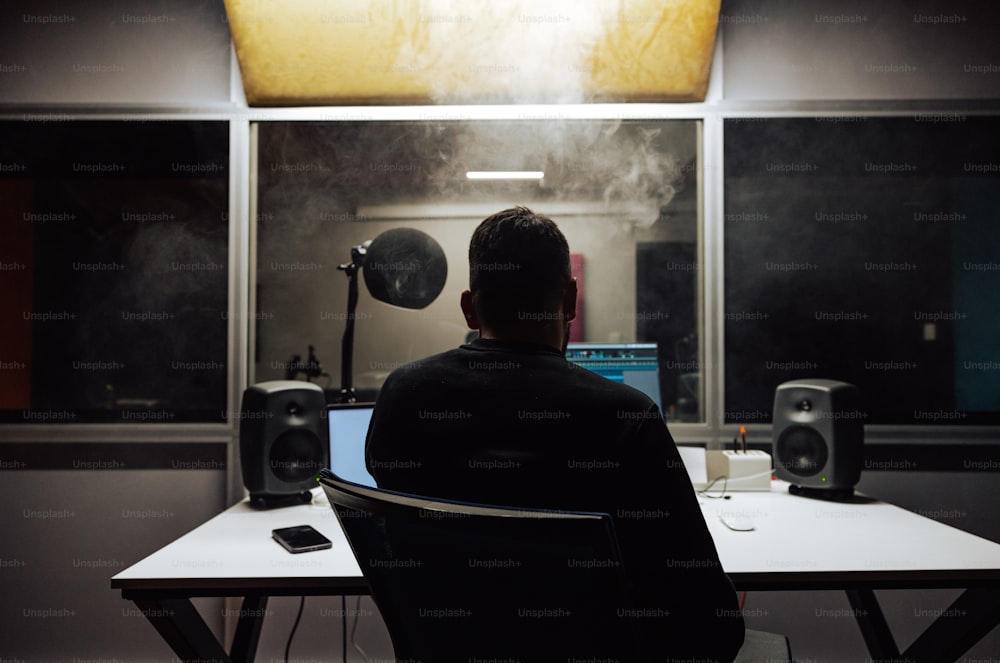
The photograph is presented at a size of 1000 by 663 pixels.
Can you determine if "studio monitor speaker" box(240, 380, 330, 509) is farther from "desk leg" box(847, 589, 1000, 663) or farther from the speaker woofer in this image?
"desk leg" box(847, 589, 1000, 663)

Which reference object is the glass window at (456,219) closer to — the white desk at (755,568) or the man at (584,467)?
the white desk at (755,568)

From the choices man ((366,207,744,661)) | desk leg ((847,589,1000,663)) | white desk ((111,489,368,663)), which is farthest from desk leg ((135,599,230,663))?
desk leg ((847,589,1000,663))

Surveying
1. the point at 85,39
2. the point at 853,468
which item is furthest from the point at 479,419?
the point at 85,39

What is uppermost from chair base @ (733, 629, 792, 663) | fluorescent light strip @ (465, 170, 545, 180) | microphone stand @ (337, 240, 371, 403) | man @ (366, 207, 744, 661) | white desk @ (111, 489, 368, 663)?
fluorescent light strip @ (465, 170, 545, 180)

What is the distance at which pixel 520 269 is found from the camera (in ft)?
3.53

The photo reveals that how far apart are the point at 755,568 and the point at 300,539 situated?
3.56 feet

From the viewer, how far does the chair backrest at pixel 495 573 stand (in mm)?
662

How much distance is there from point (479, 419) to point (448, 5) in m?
2.02

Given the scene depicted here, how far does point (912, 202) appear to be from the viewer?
2.46m

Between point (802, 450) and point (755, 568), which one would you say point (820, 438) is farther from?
point (755, 568)

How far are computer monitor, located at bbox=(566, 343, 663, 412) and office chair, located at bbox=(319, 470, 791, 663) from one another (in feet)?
4.07

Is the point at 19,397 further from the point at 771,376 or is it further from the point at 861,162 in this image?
the point at 861,162

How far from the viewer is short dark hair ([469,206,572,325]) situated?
1.07 meters

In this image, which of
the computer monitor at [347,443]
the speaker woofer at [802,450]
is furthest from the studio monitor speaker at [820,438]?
the computer monitor at [347,443]
